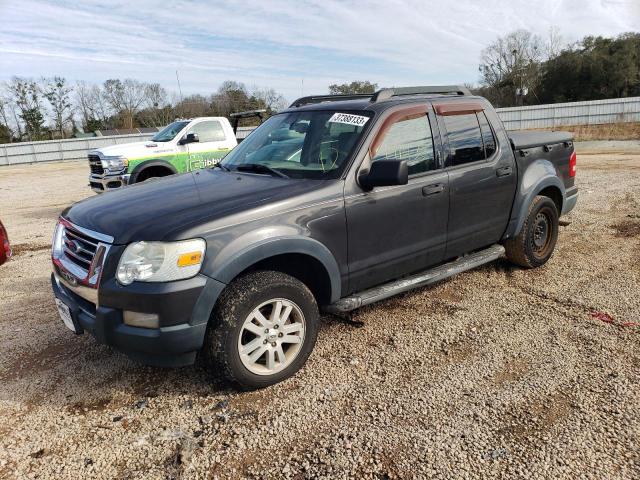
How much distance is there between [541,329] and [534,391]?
3.23 feet

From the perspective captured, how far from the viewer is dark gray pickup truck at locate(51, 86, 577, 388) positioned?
9.14 ft

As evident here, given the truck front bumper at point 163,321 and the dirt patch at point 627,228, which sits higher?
the truck front bumper at point 163,321

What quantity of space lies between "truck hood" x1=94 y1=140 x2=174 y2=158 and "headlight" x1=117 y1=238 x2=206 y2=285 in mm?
7459

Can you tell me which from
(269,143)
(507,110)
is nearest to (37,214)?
(269,143)

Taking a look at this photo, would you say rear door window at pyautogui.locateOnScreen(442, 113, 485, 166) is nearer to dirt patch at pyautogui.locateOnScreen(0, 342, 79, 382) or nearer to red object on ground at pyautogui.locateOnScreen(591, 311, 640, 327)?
red object on ground at pyautogui.locateOnScreen(591, 311, 640, 327)

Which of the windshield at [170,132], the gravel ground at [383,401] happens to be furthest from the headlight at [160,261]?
the windshield at [170,132]

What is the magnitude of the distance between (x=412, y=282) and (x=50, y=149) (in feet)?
104

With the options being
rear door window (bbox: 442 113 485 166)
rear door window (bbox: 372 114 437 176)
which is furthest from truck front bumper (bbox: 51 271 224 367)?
rear door window (bbox: 442 113 485 166)

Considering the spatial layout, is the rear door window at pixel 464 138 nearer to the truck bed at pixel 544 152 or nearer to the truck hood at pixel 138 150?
the truck bed at pixel 544 152

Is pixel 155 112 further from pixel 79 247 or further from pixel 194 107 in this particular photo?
pixel 79 247

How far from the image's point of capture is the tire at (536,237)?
496 cm

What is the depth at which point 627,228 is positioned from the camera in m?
6.82

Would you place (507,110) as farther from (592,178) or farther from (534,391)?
(534,391)

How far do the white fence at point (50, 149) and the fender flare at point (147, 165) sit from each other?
21.0m
